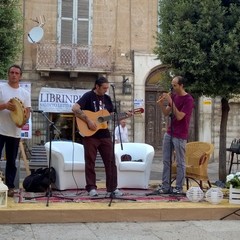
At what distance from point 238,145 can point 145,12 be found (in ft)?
31.8

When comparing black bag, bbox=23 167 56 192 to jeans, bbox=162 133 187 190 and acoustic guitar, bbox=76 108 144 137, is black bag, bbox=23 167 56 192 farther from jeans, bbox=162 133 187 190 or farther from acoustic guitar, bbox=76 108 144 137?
jeans, bbox=162 133 187 190

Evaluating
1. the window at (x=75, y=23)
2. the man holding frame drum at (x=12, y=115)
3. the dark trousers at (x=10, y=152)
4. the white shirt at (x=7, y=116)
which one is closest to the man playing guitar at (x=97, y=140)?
the man holding frame drum at (x=12, y=115)

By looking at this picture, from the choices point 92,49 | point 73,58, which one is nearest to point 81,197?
point 73,58

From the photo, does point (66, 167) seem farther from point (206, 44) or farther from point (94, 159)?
point (206, 44)

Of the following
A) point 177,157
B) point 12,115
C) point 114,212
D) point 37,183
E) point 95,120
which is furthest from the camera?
point 37,183

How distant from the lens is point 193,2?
9.01 m

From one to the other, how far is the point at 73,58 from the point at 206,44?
9205 millimetres

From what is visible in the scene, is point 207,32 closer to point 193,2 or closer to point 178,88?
point 193,2

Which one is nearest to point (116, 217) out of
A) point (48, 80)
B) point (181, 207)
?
point (181, 207)

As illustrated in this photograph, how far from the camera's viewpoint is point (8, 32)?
9109mm

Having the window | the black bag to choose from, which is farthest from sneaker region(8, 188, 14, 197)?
the window

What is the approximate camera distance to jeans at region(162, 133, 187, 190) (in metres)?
7.24

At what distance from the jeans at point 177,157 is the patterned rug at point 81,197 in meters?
0.24

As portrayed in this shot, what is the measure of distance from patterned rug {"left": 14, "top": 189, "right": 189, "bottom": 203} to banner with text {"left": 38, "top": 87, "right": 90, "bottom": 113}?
9.81m
